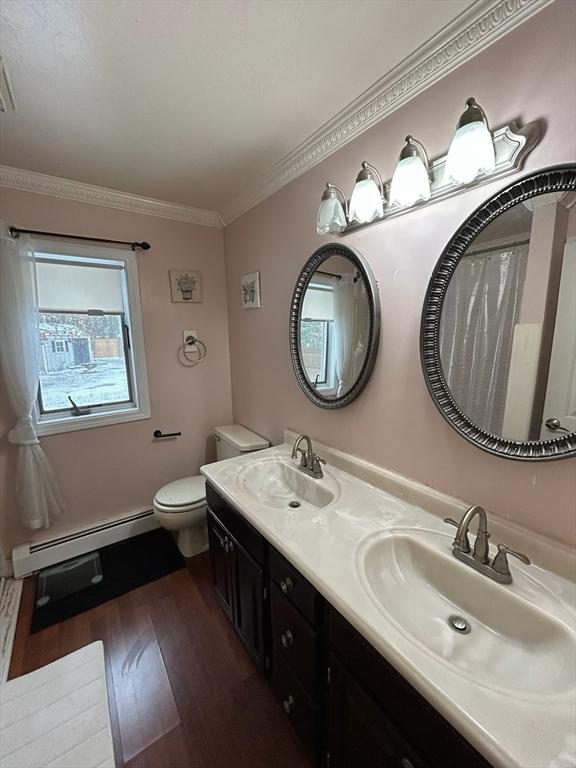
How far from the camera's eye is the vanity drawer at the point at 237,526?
1146 millimetres

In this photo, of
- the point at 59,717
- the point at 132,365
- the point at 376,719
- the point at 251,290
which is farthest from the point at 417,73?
the point at 59,717

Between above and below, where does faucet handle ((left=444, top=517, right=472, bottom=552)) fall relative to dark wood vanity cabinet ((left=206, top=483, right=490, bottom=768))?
above

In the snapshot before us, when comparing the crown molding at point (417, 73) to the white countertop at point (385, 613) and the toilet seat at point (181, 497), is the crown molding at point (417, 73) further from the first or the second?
the toilet seat at point (181, 497)

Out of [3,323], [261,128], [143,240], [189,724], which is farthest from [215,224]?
[189,724]

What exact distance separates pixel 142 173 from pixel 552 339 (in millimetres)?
2049

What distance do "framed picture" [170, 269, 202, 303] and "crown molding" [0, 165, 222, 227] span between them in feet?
1.20

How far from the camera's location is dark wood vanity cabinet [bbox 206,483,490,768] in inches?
24.9

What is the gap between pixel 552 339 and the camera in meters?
0.82

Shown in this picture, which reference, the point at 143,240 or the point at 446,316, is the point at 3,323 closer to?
the point at 143,240

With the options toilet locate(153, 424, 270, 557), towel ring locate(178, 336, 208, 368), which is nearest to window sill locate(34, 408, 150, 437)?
towel ring locate(178, 336, 208, 368)

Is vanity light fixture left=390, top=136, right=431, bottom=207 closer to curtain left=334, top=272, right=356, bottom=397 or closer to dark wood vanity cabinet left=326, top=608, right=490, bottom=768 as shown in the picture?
curtain left=334, top=272, right=356, bottom=397

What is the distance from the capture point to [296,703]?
1.06 metres

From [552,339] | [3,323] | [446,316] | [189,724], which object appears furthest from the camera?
[3,323]

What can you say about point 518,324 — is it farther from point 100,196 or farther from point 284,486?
point 100,196
